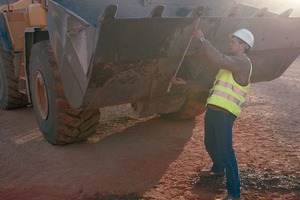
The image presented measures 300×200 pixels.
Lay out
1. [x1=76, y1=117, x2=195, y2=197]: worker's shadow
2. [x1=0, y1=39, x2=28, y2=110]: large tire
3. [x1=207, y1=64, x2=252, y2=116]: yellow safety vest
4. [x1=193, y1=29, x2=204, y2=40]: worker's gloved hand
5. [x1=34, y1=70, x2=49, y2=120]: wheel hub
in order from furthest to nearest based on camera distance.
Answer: [x1=0, y1=39, x2=28, y2=110]: large tire < [x1=34, y1=70, x2=49, y2=120]: wheel hub < [x1=76, y1=117, x2=195, y2=197]: worker's shadow < [x1=193, y1=29, x2=204, y2=40]: worker's gloved hand < [x1=207, y1=64, x2=252, y2=116]: yellow safety vest

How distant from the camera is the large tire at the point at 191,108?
5465 mm

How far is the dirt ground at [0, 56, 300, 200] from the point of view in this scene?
374 centimetres

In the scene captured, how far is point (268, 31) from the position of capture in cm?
457

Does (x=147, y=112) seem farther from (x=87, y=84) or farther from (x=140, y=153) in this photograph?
(x=87, y=84)

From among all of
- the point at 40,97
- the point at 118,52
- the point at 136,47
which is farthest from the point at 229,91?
the point at 40,97

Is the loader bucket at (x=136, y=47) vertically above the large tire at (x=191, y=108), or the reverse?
the loader bucket at (x=136, y=47)

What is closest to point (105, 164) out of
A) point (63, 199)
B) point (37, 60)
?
point (63, 199)

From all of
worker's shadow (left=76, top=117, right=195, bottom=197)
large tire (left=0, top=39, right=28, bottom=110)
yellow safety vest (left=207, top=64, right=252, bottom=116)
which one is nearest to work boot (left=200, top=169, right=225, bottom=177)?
worker's shadow (left=76, top=117, right=195, bottom=197)

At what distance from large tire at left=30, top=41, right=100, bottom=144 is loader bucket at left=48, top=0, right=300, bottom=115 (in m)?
0.32

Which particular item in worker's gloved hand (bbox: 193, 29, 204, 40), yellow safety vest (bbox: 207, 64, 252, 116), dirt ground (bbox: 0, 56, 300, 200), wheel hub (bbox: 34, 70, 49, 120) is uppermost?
worker's gloved hand (bbox: 193, 29, 204, 40)

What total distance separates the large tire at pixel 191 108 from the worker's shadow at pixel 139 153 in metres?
0.09

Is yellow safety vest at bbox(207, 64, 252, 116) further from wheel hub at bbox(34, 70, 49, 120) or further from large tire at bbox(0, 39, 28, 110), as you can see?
large tire at bbox(0, 39, 28, 110)

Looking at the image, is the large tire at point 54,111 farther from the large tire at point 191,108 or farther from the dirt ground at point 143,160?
the large tire at point 191,108

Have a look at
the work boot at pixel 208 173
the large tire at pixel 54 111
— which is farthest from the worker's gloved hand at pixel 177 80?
the large tire at pixel 54 111
